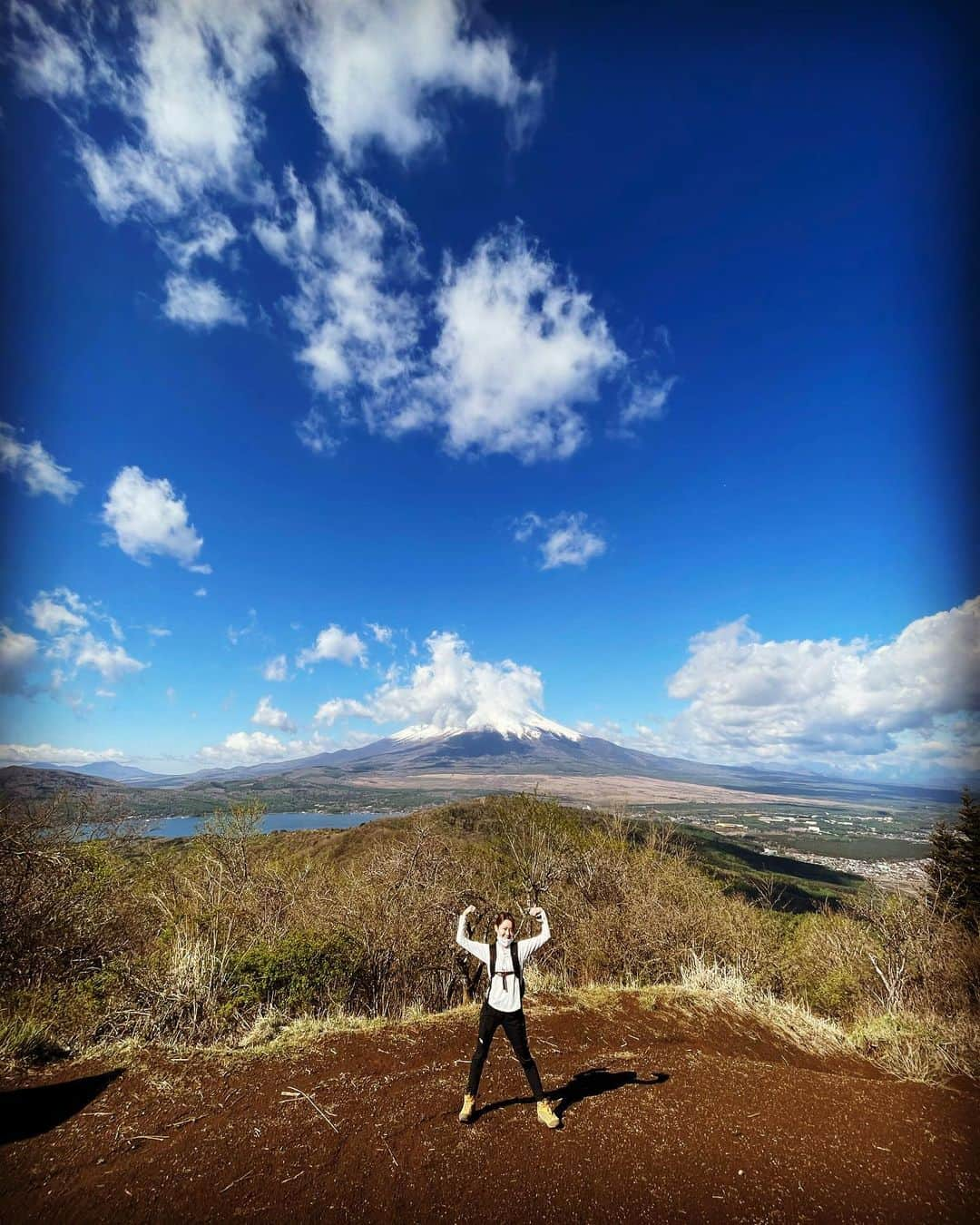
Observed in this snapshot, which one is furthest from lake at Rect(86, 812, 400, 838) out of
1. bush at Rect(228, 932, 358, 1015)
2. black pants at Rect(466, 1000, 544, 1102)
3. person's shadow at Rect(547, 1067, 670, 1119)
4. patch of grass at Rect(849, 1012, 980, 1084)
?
black pants at Rect(466, 1000, 544, 1102)

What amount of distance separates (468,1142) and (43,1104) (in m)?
4.23

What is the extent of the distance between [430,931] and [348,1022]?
560 cm

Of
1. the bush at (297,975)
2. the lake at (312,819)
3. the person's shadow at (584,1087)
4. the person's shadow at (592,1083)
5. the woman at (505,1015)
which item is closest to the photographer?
the woman at (505,1015)

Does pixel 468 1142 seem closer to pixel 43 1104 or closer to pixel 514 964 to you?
pixel 514 964

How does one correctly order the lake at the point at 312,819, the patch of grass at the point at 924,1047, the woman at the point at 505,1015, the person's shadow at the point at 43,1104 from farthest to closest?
1. the lake at the point at 312,819
2. the patch of grass at the point at 924,1047
3. the woman at the point at 505,1015
4. the person's shadow at the point at 43,1104

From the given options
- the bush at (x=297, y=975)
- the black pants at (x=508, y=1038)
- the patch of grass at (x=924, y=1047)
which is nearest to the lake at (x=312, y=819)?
the bush at (x=297, y=975)

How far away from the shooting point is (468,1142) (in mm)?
4895

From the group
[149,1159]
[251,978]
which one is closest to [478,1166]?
[149,1159]

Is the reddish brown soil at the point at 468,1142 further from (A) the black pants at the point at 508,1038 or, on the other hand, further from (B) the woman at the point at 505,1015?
(A) the black pants at the point at 508,1038

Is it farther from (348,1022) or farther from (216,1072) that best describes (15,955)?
(348,1022)

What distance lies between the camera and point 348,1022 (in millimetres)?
7395

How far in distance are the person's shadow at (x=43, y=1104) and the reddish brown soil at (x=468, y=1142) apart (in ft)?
0.07

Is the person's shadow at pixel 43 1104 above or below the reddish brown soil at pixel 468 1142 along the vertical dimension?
above

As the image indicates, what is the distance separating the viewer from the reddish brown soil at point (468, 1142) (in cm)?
421
